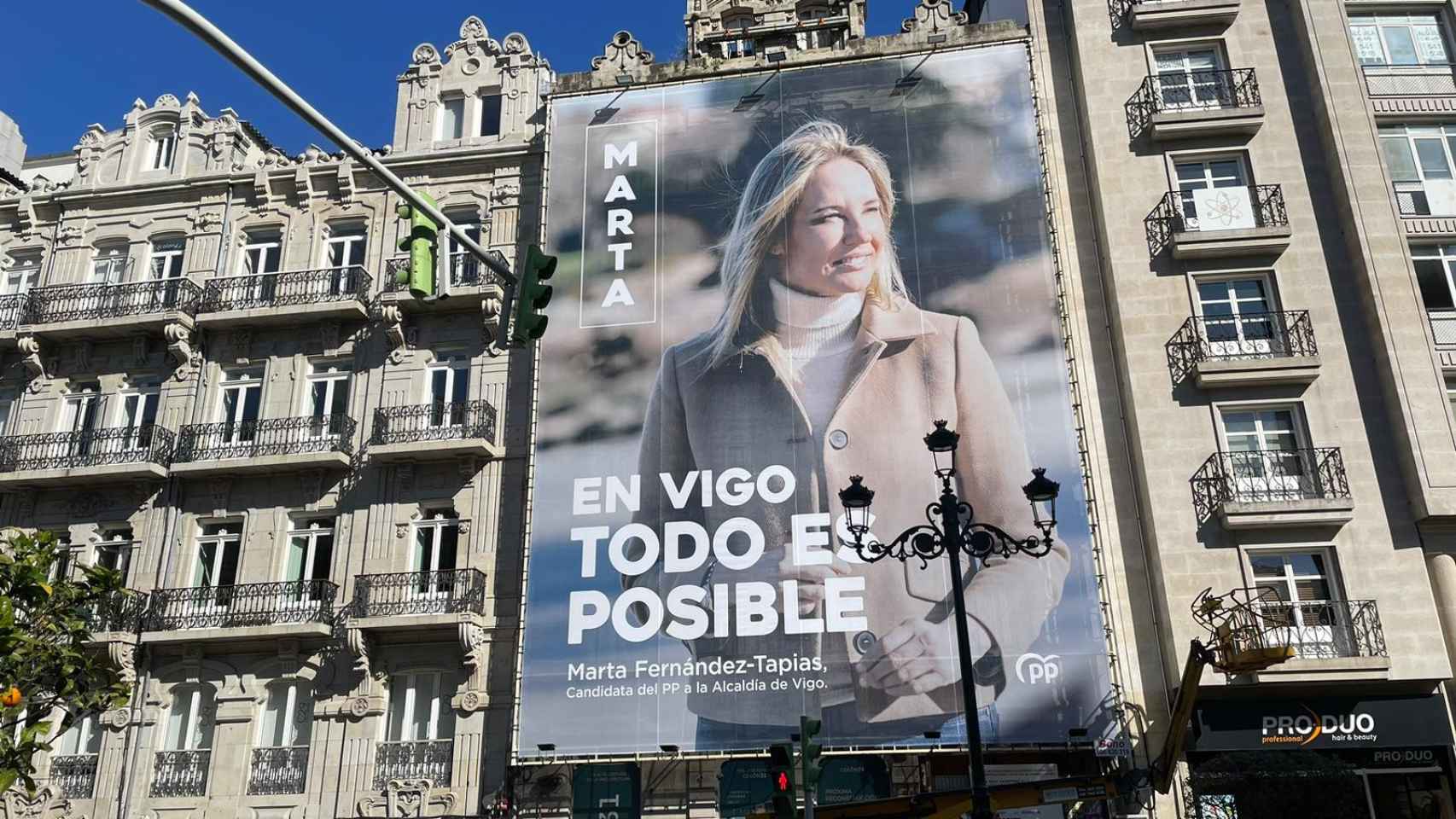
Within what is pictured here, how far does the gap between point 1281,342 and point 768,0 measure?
14487mm

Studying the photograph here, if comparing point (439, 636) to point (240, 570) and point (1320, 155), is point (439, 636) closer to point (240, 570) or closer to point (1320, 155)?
point (240, 570)

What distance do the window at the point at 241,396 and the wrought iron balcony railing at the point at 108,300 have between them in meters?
1.91

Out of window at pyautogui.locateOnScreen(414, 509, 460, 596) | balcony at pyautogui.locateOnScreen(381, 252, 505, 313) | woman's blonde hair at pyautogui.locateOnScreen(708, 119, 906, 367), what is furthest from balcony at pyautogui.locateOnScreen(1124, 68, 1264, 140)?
window at pyautogui.locateOnScreen(414, 509, 460, 596)

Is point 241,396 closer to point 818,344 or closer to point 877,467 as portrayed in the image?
point 818,344

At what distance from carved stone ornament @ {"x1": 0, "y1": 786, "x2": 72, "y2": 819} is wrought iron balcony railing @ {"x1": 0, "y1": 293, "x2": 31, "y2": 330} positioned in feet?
37.0

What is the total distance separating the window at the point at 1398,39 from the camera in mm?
25703

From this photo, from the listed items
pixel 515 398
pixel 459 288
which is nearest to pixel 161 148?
pixel 459 288

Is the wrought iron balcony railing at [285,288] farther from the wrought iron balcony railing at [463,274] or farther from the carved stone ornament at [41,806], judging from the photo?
the carved stone ornament at [41,806]

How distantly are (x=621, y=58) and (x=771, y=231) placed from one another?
669 cm

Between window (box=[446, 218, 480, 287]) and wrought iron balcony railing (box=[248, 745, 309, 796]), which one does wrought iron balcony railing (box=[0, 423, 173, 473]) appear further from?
window (box=[446, 218, 480, 287])

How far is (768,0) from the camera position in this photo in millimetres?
29000

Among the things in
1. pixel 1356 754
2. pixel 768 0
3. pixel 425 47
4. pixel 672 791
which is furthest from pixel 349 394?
pixel 1356 754

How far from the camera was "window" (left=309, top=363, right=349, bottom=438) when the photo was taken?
26750 millimetres

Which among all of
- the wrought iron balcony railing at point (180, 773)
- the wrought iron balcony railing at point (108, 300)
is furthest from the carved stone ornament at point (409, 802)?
the wrought iron balcony railing at point (108, 300)
